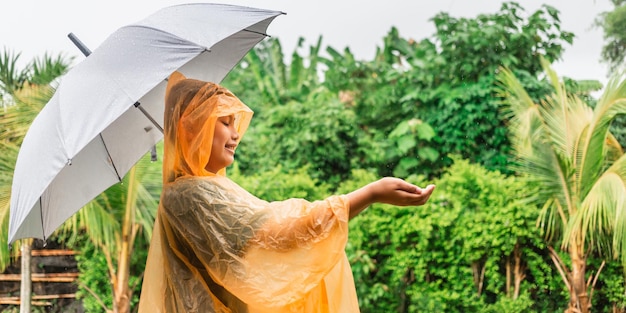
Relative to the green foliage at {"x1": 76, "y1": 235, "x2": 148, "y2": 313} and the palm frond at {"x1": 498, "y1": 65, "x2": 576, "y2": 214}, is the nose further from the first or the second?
the green foliage at {"x1": 76, "y1": 235, "x2": 148, "y2": 313}

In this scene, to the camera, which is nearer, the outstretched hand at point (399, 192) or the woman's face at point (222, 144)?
the outstretched hand at point (399, 192)

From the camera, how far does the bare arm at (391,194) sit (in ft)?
6.03

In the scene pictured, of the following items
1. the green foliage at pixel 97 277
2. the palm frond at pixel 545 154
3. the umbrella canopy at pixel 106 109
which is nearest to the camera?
the umbrella canopy at pixel 106 109

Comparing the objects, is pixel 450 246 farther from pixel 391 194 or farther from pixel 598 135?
pixel 391 194

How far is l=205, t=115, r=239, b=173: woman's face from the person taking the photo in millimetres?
2111

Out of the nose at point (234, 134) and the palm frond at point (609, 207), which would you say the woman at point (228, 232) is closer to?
the nose at point (234, 134)

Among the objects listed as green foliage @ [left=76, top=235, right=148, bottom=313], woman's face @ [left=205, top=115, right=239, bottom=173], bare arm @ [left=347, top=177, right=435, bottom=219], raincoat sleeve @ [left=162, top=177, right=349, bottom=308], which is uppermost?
woman's face @ [left=205, top=115, right=239, bottom=173]

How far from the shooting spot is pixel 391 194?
1848 millimetres

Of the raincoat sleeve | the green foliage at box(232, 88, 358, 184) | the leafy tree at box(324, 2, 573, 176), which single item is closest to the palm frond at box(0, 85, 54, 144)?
the green foliage at box(232, 88, 358, 184)

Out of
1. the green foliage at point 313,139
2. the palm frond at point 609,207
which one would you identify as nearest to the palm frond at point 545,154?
the palm frond at point 609,207

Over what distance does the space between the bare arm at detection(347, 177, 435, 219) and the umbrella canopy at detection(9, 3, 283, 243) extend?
0.59 metres

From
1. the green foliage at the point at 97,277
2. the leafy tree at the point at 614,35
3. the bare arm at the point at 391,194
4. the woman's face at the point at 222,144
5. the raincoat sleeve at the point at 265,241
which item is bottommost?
the green foliage at the point at 97,277

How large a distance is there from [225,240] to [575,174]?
4527mm

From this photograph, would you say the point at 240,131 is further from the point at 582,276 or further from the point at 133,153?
the point at 582,276
